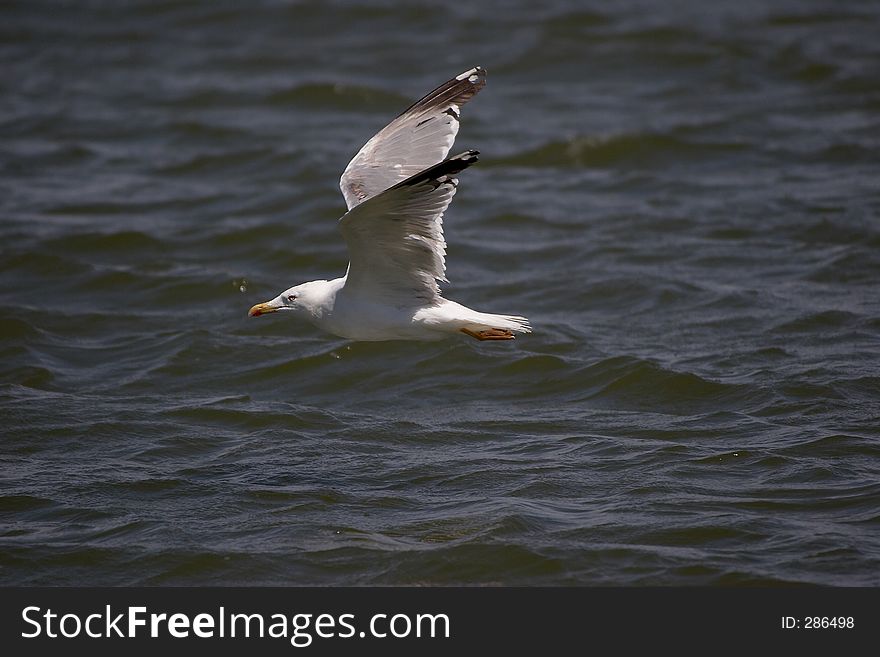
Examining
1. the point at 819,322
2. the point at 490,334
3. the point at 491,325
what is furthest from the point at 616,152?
the point at 491,325

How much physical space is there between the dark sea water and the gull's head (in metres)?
0.96

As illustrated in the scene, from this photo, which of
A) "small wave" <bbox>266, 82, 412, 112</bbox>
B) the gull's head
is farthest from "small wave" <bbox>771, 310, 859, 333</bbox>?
"small wave" <bbox>266, 82, 412, 112</bbox>

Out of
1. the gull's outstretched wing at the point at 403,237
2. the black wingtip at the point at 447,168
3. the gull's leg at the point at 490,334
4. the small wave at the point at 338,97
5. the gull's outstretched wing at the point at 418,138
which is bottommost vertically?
the gull's leg at the point at 490,334

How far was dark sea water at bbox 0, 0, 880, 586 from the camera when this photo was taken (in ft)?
22.8

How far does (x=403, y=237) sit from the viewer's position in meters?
7.38

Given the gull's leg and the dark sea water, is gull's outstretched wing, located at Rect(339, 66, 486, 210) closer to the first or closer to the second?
the gull's leg

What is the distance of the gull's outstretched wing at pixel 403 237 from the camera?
693 cm

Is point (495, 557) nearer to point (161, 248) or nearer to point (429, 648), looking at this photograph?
point (429, 648)

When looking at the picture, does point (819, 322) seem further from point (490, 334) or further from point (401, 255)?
point (401, 255)

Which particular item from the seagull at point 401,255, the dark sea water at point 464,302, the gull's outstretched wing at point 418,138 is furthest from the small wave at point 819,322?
the gull's outstretched wing at point 418,138

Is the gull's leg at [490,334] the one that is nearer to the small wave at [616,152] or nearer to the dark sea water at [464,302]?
the dark sea water at [464,302]

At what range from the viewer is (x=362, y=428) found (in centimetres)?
855

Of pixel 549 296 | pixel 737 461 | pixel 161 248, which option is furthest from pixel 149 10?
pixel 737 461

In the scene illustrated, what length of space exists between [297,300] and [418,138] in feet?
5.01
